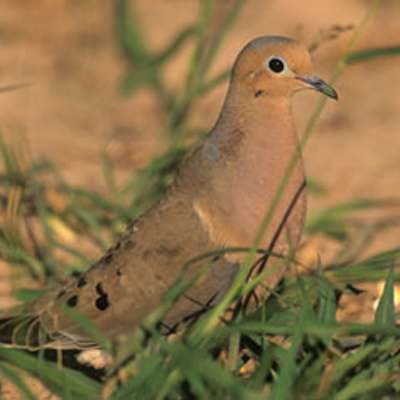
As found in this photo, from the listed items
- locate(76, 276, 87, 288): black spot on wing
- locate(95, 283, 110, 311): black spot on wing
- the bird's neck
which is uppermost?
the bird's neck

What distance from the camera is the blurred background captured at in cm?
530

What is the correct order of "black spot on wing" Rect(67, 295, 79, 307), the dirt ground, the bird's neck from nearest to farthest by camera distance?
the bird's neck → "black spot on wing" Rect(67, 295, 79, 307) → the dirt ground

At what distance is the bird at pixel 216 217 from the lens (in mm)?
2863

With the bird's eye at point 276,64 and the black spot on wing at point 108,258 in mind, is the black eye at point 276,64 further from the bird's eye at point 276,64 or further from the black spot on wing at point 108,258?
the black spot on wing at point 108,258

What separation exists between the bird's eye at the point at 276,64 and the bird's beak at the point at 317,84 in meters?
0.06

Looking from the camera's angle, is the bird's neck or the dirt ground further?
the dirt ground

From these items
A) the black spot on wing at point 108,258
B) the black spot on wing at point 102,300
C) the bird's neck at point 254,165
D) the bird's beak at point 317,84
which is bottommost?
the black spot on wing at point 102,300

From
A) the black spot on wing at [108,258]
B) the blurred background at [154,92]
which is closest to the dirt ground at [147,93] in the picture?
the blurred background at [154,92]

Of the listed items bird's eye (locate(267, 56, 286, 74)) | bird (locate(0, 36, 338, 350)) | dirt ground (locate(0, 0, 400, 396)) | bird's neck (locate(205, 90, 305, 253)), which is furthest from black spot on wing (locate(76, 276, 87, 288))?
dirt ground (locate(0, 0, 400, 396))

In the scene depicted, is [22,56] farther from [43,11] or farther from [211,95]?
[211,95]

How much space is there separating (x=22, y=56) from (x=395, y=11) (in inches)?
121

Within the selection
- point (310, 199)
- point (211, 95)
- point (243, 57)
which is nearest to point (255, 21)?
point (211, 95)

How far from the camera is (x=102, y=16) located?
773cm

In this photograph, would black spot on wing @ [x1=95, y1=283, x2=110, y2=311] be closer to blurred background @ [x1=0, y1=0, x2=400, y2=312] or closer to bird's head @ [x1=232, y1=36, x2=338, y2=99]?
bird's head @ [x1=232, y1=36, x2=338, y2=99]
